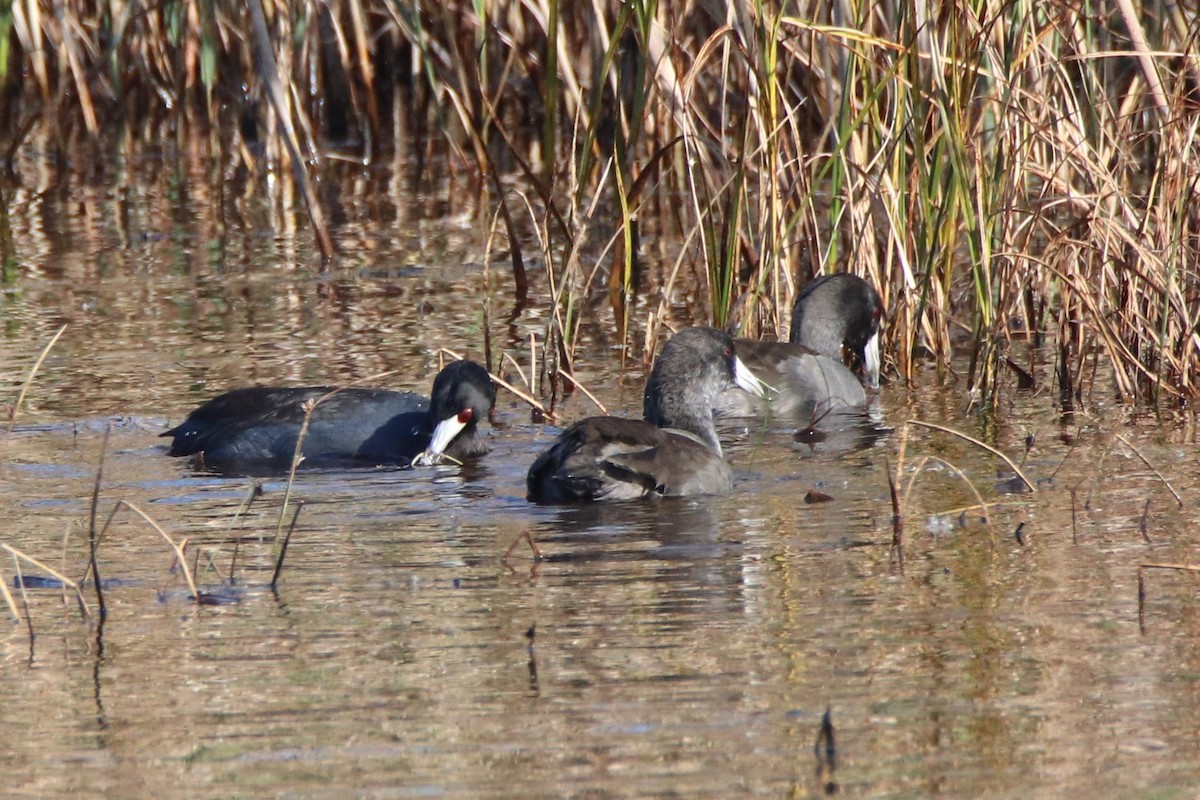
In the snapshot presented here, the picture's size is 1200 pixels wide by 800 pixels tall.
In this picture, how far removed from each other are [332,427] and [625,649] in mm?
3198

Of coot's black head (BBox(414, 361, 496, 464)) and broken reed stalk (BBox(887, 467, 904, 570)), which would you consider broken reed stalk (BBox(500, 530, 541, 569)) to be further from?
coot's black head (BBox(414, 361, 496, 464))

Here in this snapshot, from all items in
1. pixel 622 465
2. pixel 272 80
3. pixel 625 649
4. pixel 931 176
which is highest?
pixel 272 80

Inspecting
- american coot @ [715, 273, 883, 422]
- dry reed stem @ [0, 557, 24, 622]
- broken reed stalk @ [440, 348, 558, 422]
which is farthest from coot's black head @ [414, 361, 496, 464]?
dry reed stem @ [0, 557, 24, 622]

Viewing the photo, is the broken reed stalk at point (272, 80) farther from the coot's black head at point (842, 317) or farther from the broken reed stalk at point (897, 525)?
the broken reed stalk at point (897, 525)

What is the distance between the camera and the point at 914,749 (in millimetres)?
3674

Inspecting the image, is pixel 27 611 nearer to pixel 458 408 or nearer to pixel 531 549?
pixel 531 549

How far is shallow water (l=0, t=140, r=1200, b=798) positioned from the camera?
12.1 feet

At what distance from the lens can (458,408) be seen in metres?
7.15

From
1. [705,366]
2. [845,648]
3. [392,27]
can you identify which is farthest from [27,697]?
[392,27]

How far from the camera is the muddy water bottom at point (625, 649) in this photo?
3.65 metres

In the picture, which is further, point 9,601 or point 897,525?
point 897,525

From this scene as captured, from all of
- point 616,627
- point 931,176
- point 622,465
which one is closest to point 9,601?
point 616,627

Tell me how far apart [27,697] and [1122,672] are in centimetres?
221

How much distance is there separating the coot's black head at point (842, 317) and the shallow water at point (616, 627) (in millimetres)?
375
